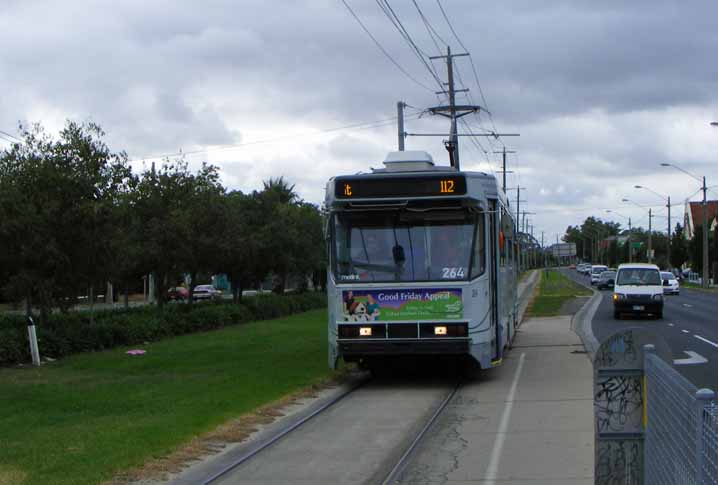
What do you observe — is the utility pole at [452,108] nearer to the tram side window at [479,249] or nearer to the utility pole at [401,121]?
the utility pole at [401,121]

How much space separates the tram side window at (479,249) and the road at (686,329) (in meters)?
2.99

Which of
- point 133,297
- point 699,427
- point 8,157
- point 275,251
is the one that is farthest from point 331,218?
point 133,297

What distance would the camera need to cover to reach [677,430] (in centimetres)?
536

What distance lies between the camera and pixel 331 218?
1459cm

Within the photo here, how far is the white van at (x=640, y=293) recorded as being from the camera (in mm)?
33344

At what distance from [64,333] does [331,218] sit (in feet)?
30.7

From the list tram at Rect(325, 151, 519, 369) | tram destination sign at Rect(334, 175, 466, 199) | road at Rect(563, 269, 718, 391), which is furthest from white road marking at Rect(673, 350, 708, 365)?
tram destination sign at Rect(334, 175, 466, 199)

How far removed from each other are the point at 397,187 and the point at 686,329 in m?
16.9

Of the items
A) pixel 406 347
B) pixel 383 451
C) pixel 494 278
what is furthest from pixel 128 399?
pixel 494 278

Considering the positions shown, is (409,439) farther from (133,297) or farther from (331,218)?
(133,297)

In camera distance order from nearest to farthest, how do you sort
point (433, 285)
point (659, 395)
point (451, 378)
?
→ point (659, 395) < point (433, 285) < point (451, 378)

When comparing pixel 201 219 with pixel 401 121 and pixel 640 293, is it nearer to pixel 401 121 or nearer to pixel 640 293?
pixel 401 121

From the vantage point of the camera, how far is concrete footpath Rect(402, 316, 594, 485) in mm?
8570

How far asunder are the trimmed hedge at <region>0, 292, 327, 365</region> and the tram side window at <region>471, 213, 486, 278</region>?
404 inches
